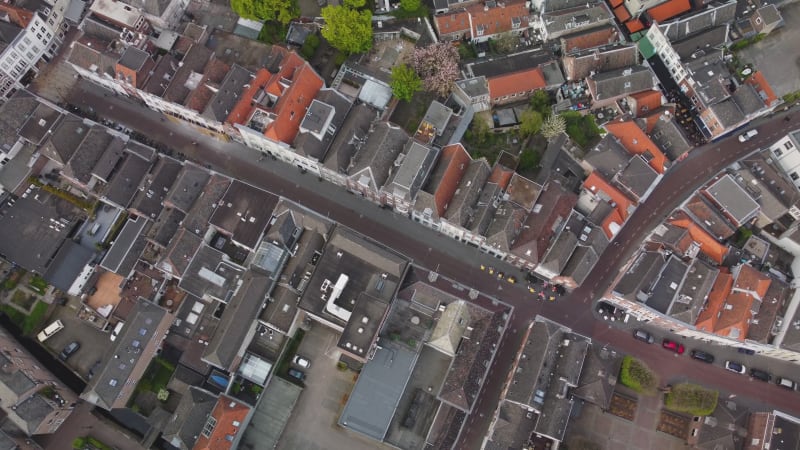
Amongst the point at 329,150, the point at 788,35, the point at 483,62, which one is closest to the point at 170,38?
the point at 329,150

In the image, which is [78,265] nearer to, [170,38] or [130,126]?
[130,126]

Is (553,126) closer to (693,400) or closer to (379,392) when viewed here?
(693,400)

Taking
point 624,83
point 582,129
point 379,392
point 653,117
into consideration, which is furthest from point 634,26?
point 379,392

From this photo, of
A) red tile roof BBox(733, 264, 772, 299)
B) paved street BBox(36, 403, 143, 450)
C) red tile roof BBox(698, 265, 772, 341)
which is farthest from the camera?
paved street BBox(36, 403, 143, 450)

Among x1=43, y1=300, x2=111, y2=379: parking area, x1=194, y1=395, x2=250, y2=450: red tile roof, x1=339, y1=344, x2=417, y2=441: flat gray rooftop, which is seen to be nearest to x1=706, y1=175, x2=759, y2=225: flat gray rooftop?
x1=339, y1=344, x2=417, y2=441: flat gray rooftop

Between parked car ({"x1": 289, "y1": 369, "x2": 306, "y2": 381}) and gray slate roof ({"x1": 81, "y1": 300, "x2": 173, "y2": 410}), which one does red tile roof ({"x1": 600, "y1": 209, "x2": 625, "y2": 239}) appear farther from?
gray slate roof ({"x1": 81, "y1": 300, "x2": 173, "y2": 410})

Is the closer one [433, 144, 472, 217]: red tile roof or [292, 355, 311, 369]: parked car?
[433, 144, 472, 217]: red tile roof

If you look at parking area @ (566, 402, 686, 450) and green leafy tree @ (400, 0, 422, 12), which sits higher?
green leafy tree @ (400, 0, 422, 12)
